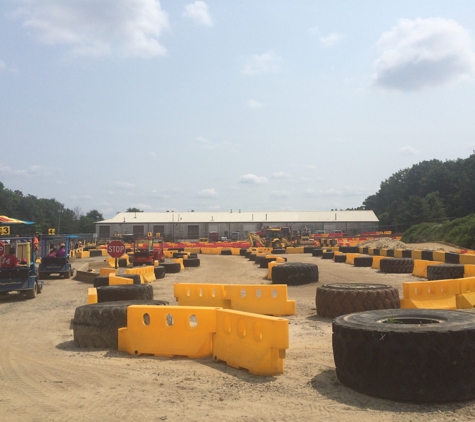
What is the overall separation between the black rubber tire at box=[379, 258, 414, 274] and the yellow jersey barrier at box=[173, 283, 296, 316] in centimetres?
1100

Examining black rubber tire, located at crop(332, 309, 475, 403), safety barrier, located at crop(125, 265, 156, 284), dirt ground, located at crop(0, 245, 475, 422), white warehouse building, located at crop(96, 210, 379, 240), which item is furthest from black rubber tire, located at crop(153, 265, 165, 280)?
white warehouse building, located at crop(96, 210, 379, 240)

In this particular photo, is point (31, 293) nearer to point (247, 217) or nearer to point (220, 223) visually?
point (220, 223)

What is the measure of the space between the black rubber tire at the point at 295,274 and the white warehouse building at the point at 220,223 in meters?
78.2

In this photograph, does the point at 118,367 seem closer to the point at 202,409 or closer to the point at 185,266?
the point at 202,409

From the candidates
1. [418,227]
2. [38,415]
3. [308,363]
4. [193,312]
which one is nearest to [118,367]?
[193,312]

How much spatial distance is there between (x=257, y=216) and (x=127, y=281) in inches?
3659

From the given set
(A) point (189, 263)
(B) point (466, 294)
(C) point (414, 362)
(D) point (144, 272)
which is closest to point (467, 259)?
(B) point (466, 294)

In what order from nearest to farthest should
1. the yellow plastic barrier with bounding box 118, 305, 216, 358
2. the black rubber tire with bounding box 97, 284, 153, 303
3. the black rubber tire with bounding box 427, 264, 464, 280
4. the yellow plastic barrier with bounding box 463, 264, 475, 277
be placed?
the yellow plastic barrier with bounding box 118, 305, 216, 358 → the black rubber tire with bounding box 97, 284, 153, 303 → the yellow plastic barrier with bounding box 463, 264, 475, 277 → the black rubber tire with bounding box 427, 264, 464, 280

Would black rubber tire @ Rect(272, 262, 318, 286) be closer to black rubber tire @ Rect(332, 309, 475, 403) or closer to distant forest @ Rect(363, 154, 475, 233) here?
black rubber tire @ Rect(332, 309, 475, 403)

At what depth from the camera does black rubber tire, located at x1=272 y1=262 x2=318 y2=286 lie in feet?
57.6

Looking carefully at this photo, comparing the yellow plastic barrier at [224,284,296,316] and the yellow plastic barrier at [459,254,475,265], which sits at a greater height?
the yellow plastic barrier at [459,254,475,265]

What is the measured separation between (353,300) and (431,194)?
86.6m

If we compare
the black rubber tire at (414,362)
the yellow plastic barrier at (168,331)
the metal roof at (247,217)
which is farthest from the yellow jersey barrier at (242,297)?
the metal roof at (247,217)

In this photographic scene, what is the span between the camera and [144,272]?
68.8 feet
